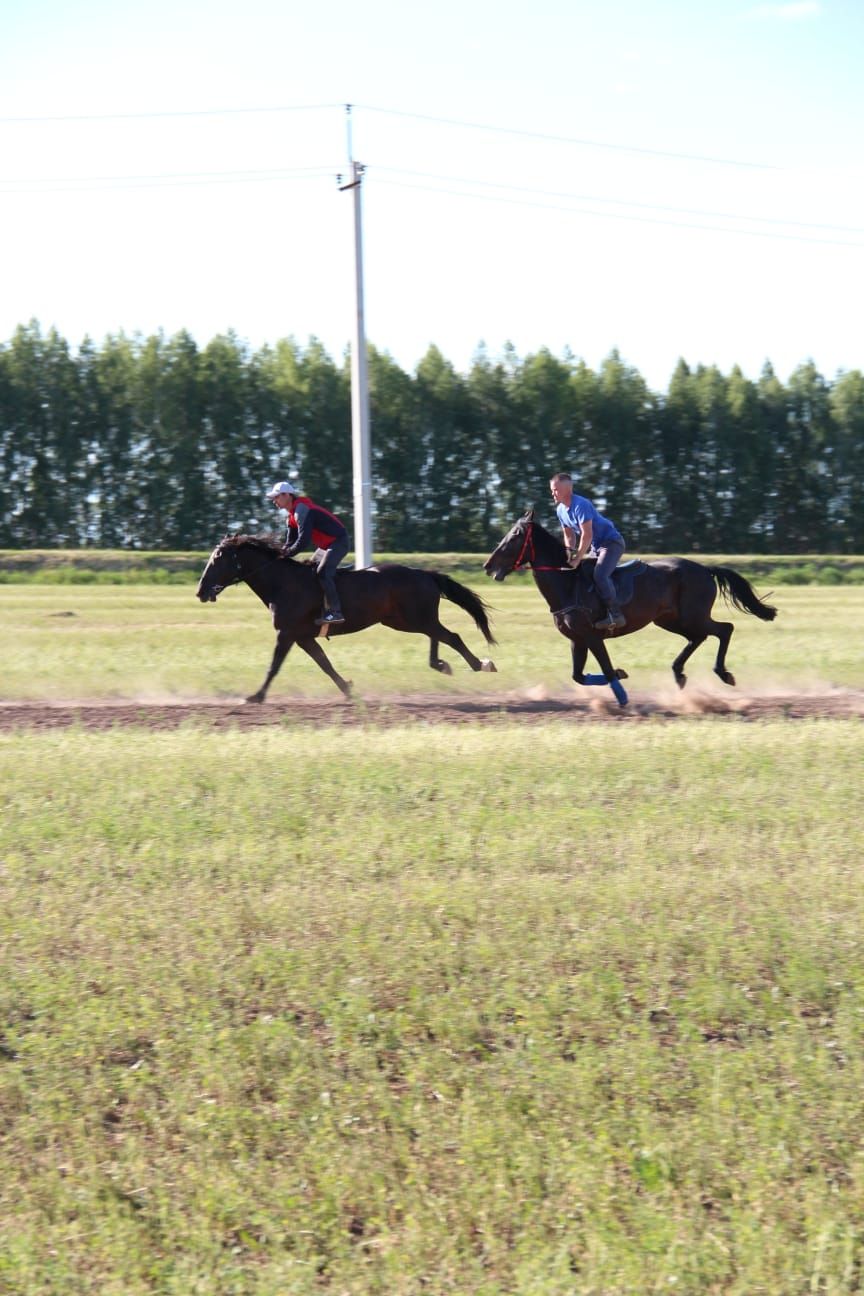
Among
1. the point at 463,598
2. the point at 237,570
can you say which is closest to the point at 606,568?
the point at 463,598

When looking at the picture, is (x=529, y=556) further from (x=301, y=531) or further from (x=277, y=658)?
(x=277, y=658)

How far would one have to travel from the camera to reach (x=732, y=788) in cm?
1109

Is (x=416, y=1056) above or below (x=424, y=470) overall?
below

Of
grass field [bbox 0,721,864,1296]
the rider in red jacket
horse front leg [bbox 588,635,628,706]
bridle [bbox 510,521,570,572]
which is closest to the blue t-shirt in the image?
bridle [bbox 510,521,570,572]

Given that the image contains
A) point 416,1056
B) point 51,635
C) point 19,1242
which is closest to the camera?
point 19,1242

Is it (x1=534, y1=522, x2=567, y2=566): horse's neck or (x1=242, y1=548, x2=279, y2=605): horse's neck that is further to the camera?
(x1=242, y1=548, x2=279, y2=605): horse's neck

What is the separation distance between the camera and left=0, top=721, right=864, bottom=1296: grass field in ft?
18.2

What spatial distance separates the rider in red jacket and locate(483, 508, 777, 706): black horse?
1908mm

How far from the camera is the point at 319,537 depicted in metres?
16.8

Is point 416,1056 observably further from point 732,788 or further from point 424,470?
point 424,470

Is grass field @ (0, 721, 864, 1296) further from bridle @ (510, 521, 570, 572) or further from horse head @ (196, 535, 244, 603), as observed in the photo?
horse head @ (196, 535, 244, 603)

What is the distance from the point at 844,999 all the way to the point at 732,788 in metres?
3.91

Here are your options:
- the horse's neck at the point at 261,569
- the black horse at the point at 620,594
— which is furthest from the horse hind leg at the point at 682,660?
the horse's neck at the point at 261,569

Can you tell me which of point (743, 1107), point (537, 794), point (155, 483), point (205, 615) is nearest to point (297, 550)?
point (537, 794)
